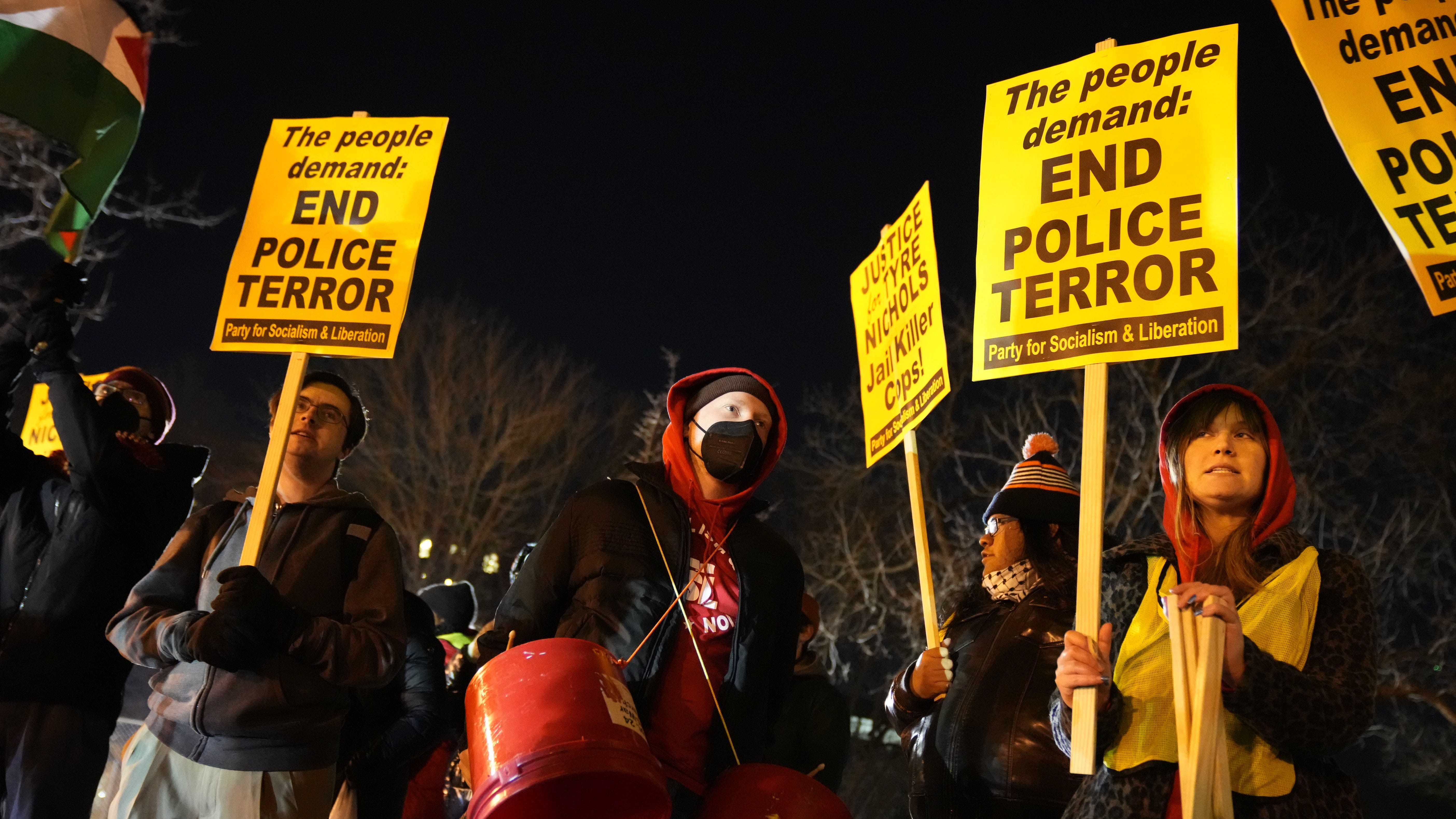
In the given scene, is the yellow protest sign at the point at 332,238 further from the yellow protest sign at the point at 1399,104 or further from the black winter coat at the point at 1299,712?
the yellow protest sign at the point at 1399,104

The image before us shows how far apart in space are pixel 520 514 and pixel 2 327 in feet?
52.3

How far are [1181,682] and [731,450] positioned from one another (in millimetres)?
1834

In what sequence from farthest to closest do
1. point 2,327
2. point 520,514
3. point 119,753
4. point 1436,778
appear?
1. point 520,514
2. point 1436,778
3. point 2,327
4. point 119,753

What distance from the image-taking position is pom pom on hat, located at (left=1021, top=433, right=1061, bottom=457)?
5402mm

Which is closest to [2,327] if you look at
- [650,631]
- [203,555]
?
[203,555]

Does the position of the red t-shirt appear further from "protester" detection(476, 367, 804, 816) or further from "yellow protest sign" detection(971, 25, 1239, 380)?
"yellow protest sign" detection(971, 25, 1239, 380)

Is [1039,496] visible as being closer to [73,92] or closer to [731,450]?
[731,450]

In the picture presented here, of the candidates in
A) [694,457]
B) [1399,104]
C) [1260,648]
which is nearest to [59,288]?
[694,457]

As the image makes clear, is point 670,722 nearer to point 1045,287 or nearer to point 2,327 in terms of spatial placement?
point 1045,287

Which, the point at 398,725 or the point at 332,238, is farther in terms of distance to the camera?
the point at 398,725

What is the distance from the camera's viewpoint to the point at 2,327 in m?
12.2

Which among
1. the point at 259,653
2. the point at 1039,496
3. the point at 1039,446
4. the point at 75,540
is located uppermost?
the point at 1039,446

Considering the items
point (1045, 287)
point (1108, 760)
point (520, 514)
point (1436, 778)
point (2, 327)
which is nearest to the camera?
point (1108, 760)

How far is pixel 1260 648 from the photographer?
292 cm
